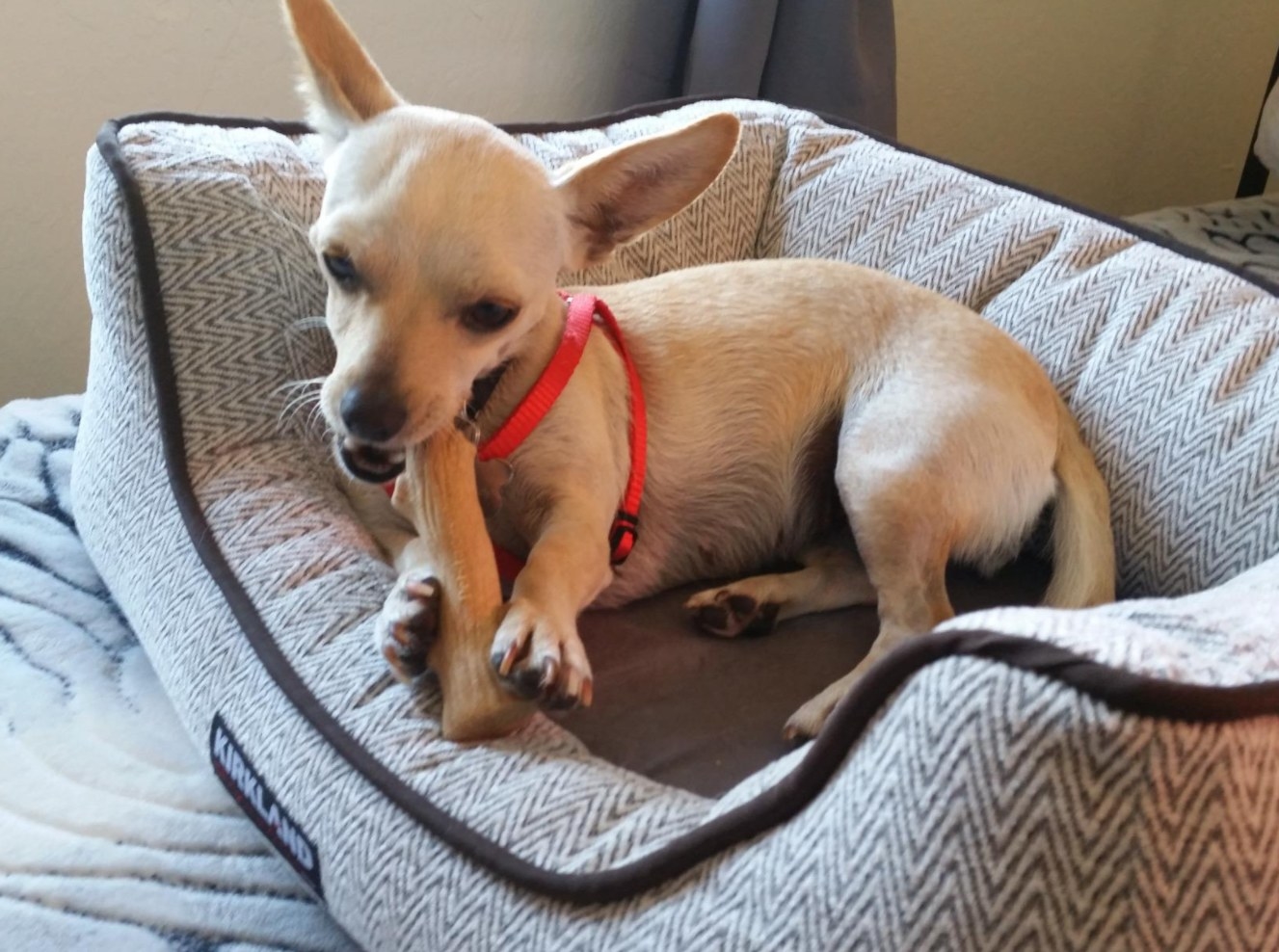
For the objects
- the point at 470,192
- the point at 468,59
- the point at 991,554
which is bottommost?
the point at 991,554

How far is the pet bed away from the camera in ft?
2.71

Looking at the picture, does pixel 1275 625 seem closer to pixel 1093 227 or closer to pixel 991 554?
pixel 991 554

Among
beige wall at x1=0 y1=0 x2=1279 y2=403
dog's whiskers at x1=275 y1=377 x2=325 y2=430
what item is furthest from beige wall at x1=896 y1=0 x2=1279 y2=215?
dog's whiskers at x1=275 y1=377 x2=325 y2=430

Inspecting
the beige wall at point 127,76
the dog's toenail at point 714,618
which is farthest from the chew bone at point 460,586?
→ the beige wall at point 127,76

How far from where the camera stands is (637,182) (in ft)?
4.95

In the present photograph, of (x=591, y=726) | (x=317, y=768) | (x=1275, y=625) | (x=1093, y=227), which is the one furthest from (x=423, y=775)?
(x=1093, y=227)

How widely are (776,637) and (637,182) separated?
645mm

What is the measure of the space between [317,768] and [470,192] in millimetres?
634

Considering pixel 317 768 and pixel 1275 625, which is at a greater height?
pixel 1275 625

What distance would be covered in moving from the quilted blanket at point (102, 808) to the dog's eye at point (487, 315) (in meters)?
0.64

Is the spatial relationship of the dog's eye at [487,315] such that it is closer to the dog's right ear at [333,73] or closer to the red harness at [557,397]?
the red harness at [557,397]

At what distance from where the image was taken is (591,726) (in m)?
1.37

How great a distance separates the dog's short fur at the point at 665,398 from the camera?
125cm

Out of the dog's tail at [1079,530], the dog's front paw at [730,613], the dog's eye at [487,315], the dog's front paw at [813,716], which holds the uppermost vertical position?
the dog's eye at [487,315]
